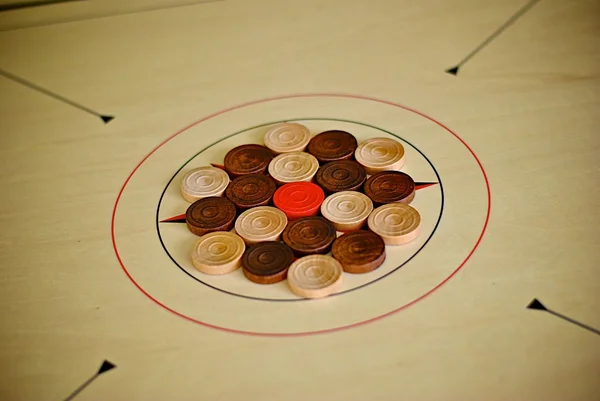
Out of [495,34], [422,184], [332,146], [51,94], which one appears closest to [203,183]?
[332,146]

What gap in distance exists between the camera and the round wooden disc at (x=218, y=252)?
1949mm

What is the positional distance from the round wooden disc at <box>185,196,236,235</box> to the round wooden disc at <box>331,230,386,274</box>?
319 mm

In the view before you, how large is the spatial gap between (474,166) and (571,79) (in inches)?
22.5

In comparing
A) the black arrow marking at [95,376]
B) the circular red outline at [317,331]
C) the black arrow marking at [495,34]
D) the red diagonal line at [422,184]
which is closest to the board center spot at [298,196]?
the red diagonal line at [422,184]

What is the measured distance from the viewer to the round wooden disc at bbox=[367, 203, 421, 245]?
1.96m

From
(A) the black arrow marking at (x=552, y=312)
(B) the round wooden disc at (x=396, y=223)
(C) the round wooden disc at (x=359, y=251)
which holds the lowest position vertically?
(A) the black arrow marking at (x=552, y=312)

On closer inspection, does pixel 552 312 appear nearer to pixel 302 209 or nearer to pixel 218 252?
pixel 302 209

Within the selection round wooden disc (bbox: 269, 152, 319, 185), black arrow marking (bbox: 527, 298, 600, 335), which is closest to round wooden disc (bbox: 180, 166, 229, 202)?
round wooden disc (bbox: 269, 152, 319, 185)

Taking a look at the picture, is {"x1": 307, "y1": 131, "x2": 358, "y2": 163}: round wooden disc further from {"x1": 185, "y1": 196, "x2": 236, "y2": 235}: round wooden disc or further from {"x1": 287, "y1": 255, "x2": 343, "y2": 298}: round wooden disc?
{"x1": 287, "y1": 255, "x2": 343, "y2": 298}: round wooden disc

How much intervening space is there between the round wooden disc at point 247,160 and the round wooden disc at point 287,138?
29mm

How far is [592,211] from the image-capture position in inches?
79.1

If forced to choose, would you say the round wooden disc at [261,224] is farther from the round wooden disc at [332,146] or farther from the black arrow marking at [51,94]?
the black arrow marking at [51,94]

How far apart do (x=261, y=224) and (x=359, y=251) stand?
0.94 ft

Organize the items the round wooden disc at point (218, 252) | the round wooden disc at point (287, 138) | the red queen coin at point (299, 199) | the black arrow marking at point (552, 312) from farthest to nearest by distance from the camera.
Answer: the round wooden disc at point (287, 138), the red queen coin at point (299, 199), the round wooden disc at point (218, 252), the black arrow marking at point (552, 312)
